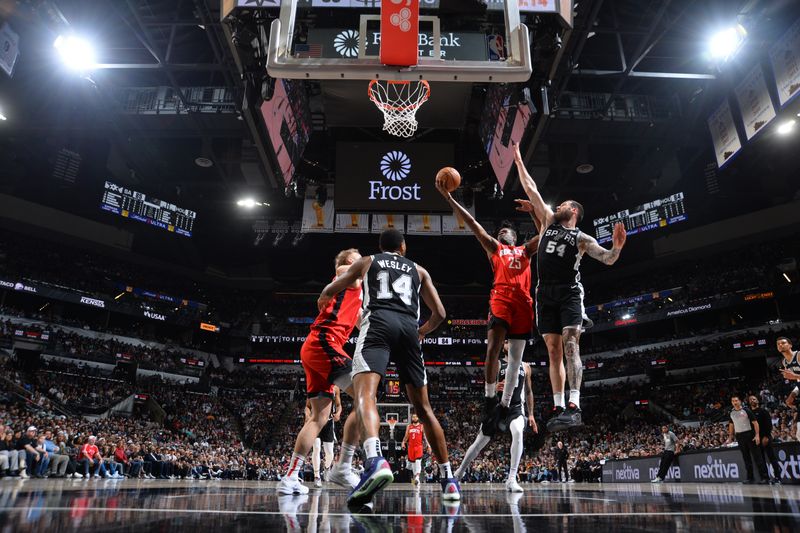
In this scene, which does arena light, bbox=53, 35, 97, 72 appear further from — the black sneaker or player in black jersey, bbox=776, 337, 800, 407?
player in black jersey, bbox=776, 337, 800, 407

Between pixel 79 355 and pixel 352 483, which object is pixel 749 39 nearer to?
pixel 352 483

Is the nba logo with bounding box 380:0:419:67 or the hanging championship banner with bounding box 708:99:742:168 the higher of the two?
the hanging championship banner with bounding box 708:99:742:168

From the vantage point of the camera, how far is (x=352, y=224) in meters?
18.7

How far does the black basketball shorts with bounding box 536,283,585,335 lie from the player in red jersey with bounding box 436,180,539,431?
49 cm

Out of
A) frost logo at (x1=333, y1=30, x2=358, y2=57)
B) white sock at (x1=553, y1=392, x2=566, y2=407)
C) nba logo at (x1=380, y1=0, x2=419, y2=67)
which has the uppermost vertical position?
frost logo at (x1=333, y1=30, x2=358, y2=57)

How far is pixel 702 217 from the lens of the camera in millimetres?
29094

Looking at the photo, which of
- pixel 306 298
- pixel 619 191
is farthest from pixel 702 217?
pixel 306 298

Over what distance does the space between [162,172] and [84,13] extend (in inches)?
390

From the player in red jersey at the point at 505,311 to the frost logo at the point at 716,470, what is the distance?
8140mm

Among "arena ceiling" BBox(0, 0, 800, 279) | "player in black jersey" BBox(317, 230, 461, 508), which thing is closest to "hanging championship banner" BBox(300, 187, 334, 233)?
"arena ceiling" BBox(0, 0, 800, 279)

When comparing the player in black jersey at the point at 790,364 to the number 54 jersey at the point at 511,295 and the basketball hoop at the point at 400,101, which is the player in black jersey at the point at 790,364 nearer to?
the number 54 jersey at the point at 511,295

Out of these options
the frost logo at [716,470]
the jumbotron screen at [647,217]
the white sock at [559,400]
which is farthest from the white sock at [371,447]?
the jumbotron screen at [647,217]

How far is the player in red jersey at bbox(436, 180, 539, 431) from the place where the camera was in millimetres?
5617

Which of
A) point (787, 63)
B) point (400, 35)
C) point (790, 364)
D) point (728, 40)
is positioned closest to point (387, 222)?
point (728, 40)
